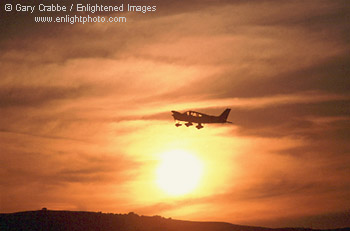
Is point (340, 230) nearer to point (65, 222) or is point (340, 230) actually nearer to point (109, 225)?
point (109, 225)

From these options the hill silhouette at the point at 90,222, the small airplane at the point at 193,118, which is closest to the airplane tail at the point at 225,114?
the small airplane at the point at 193,118

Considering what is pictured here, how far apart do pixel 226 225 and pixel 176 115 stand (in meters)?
20.7

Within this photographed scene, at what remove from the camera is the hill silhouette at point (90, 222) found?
101688mm

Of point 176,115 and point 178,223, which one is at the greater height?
point 176,115

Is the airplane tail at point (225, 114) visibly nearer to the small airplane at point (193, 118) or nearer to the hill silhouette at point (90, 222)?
the small airplane at point (193, 118)

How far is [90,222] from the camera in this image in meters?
104

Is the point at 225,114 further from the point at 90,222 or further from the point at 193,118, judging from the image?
the point at 90,222

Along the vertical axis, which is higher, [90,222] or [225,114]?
[225,114]

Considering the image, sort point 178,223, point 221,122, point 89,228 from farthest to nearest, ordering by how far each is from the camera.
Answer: point 221,122 → point 178,223 → point 89,228

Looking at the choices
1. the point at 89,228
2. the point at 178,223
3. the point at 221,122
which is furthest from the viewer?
the point at 221,122

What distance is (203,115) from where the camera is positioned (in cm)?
11288

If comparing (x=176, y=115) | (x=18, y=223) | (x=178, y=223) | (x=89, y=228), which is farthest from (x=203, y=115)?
(x=18, y=223)

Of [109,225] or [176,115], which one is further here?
[176,115]

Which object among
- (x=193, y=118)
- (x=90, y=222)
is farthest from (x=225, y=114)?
(x=90, y=222)
